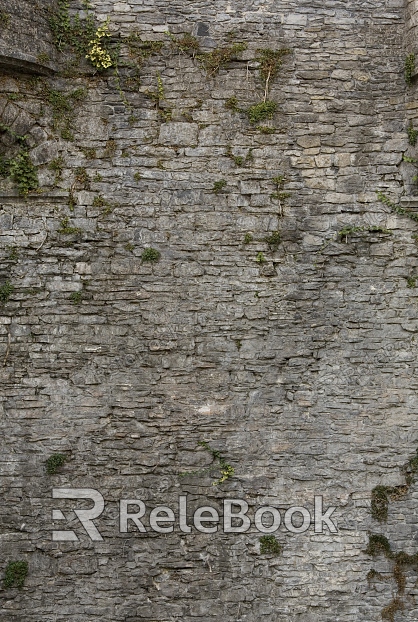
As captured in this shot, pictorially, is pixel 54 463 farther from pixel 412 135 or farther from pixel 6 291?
pixel 412 135

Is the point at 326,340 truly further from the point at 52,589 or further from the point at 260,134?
the point at 52,589

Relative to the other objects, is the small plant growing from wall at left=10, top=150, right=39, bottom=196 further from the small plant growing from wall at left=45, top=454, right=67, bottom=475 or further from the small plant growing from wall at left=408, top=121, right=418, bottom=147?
the small plant growing from wall at left=408, top=121, right=418, bottom=147

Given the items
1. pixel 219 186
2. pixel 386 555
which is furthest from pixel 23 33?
pixel 386 555

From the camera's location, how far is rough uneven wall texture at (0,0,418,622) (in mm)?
4910

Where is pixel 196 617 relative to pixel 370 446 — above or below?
below

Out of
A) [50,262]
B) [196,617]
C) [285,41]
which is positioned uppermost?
[285,41]

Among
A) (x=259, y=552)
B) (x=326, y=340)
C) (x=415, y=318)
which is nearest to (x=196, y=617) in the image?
(x=259, y=552)

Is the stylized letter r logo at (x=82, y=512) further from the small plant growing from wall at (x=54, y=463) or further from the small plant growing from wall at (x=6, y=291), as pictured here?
the small plant growing from wall at (x=6, y=291)

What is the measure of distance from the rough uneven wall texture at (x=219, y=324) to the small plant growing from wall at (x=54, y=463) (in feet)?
0.17

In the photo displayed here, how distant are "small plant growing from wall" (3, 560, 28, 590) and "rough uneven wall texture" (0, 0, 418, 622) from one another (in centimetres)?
9

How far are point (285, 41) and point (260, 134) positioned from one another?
0.82m

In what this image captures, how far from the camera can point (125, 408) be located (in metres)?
4.96

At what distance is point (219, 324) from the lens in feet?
16.5

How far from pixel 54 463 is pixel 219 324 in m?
1.76
